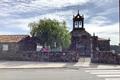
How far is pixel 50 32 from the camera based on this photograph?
1572 inches

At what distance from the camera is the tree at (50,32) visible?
1560 inches

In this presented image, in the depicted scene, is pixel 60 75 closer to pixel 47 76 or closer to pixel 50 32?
pixel 47 76

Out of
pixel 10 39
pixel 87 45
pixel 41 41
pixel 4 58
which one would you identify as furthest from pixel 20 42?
pixel 87 45

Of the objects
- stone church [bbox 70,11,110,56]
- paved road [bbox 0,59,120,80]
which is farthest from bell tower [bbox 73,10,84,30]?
paved road [bbox 0,59,120,80]

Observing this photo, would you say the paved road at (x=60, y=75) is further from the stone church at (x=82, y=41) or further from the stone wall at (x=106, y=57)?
the stone church at (x=82, y=41)

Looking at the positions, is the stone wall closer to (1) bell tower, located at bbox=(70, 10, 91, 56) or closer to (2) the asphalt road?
(2) the asphalt road

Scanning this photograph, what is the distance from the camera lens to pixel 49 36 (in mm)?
39719

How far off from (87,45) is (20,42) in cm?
1244

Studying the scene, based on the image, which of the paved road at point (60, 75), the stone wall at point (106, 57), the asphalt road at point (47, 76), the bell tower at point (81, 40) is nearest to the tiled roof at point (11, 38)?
the bell tower at point (81, 40)

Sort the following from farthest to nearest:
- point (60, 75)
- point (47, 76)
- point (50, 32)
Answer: point (50, 32)
point (60, 75)
point (47, 76)

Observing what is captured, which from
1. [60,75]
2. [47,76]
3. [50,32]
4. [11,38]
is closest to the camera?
[47,76]

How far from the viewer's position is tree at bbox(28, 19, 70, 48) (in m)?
39.6

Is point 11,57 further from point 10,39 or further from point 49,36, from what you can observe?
point 10,39

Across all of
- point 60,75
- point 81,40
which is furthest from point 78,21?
point 60,75
